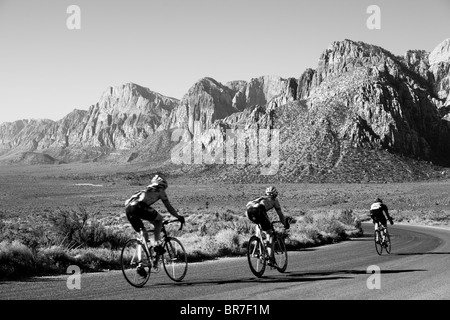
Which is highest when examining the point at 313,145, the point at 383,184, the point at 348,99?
the point at 348,99

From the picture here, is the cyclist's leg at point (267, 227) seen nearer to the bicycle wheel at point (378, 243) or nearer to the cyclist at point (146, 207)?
the cyclist at point (146, 207)

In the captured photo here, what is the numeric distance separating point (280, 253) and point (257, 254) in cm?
96

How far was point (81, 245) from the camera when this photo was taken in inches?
652

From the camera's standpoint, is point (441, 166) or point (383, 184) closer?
point (383, 184)

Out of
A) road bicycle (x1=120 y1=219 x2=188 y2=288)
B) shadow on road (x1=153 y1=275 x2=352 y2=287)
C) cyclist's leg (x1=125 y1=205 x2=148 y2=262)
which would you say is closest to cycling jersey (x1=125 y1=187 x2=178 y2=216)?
cyclist's leg (x1=125 y1=205 x2=148 y2=262)

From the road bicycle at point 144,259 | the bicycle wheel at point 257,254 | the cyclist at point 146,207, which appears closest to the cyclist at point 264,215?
the bicycle wheel at point 257,254

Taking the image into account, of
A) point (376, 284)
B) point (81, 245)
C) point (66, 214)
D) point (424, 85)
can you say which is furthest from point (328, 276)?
point (424, 85)

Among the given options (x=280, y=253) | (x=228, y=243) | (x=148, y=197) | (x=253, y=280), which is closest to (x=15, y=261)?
(x=148, y=197)

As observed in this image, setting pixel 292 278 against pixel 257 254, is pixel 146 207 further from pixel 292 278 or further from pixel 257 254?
pixel 292 278

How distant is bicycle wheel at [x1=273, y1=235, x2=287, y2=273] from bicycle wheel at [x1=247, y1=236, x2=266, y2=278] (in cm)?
59
